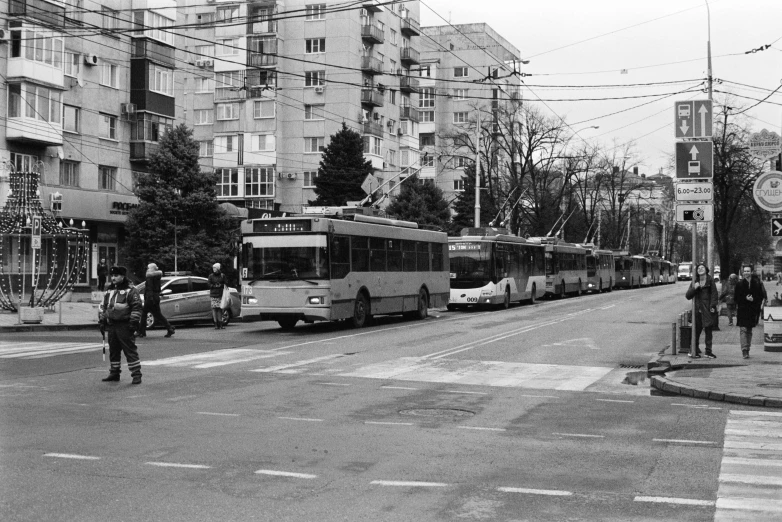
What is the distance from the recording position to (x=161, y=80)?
49.3m

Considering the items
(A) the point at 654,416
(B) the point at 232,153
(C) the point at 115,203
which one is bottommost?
(A) the point at 654,416

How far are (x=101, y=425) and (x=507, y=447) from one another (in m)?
4.09

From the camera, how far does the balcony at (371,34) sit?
70812 mm

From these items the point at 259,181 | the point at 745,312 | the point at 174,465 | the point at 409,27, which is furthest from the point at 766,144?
the point at 409,27

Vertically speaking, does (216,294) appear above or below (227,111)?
below

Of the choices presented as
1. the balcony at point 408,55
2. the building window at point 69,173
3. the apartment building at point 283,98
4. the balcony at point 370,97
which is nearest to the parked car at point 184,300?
the building window at point 69,173

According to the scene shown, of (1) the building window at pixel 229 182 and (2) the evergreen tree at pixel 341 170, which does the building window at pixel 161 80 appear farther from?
(1) the building window at pixel 229 182

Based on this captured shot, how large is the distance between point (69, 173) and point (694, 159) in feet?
109

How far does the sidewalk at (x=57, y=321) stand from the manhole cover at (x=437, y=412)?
16.5 m

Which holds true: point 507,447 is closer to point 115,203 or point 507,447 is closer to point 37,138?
point 37,138

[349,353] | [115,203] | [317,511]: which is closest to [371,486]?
[317,511]

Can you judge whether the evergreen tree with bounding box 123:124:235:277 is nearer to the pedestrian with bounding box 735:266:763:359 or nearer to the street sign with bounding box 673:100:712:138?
the pedestrian with bounding box 735:266:763:359

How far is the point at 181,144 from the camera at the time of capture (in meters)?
43.5

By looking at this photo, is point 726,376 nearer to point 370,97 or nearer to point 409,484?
point 409,484
